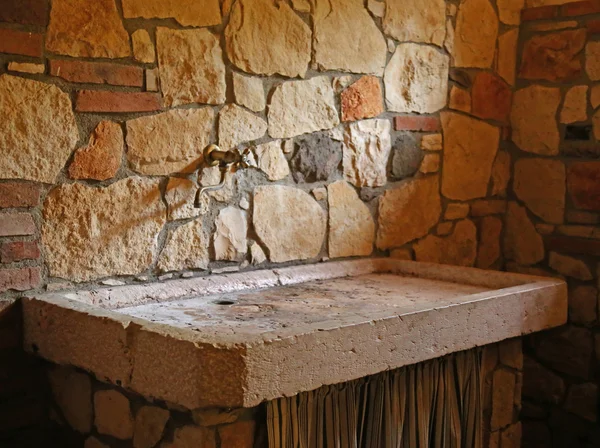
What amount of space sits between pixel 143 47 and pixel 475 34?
1.58 metres

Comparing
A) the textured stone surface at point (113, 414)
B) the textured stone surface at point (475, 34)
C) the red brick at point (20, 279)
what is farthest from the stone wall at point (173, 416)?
the textured stone surface at point (475, 34)

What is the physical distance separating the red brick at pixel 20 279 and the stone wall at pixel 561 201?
2098 mm

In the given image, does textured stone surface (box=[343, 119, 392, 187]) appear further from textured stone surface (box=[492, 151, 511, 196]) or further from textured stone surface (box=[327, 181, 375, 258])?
textured stone surface (box=[492, 151, 511, 196])

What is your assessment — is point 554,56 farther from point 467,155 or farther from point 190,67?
point 190,67

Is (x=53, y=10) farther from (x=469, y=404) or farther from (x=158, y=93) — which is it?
(x=469, y=404)

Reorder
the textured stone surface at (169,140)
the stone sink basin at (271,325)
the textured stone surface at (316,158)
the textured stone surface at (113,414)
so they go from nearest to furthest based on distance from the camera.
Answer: the stone sink basin at (271,325) < the textured stone surface at (113,414) < the textured stone surface at (169,140) < the textured stone surface at (316,158)

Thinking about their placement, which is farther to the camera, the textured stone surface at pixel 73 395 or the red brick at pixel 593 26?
the red brick at pixel 593 26

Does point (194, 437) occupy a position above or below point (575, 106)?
below

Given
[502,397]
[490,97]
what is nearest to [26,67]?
[502,397]

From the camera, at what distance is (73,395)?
2.20m

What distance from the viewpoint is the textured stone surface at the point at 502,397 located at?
8.58ft

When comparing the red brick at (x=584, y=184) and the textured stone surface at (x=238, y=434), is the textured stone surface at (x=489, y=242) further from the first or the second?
the textured stone surface at (x=238, y=434)

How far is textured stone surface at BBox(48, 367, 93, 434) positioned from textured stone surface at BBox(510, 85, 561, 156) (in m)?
2.16

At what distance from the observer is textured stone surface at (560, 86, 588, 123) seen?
127 inches
